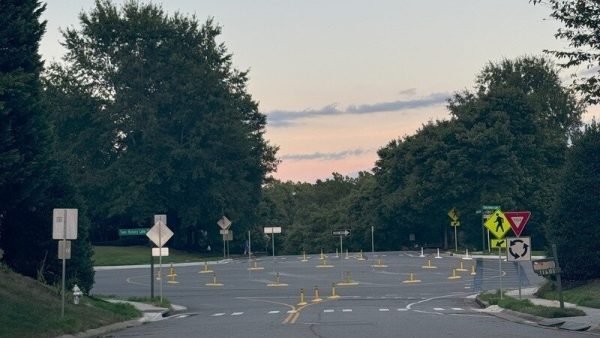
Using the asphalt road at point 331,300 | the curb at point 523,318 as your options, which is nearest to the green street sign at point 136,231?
the asphalt road at point 331,300

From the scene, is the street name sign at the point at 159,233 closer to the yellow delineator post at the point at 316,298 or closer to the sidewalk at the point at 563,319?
the yellow delineator post at the point at 316,298

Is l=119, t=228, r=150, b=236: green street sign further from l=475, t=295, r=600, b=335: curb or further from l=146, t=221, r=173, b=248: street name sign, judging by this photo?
l=475, t=295, r=600, b=335: curb

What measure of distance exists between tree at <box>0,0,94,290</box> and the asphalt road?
4.90 m

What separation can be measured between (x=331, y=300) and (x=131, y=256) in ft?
135

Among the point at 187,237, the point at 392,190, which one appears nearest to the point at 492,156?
the point at 392,190

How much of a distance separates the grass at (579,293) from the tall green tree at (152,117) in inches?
2011

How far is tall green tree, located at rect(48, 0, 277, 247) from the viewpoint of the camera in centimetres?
8531

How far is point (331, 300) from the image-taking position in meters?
41.7

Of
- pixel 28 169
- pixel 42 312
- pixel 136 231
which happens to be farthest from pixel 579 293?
pixel 136 231

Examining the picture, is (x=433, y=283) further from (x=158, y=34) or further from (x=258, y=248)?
(x=258, y=248)

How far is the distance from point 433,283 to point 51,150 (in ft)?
79.9

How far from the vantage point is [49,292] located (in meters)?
30.0

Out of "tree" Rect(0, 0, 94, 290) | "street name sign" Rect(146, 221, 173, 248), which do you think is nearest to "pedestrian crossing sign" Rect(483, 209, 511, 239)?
"street name sign" Rect(146, 221, 173, 248)

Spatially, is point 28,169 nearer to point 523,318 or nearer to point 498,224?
point 523,318
